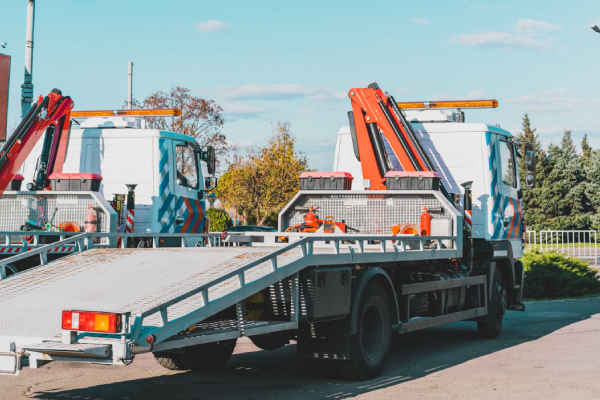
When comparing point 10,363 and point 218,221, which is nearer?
point 10,363

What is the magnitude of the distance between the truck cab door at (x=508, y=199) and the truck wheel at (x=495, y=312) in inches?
28.1

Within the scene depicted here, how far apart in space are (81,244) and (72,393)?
200 centimetres

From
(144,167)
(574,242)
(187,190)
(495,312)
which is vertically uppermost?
(144,167)

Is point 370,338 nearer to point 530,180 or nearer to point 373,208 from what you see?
point 373,208

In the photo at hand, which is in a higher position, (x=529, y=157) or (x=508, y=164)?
(x=529, y=157)

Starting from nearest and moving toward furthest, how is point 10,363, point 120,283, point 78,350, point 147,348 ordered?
1. point 78,350
2. point 147,348
3. point 10,363
4. point 120,283

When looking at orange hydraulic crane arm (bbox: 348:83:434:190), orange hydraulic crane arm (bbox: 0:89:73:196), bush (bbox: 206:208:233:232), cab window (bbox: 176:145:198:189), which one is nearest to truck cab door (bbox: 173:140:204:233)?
cab window (bbox: 176:145:198:189)

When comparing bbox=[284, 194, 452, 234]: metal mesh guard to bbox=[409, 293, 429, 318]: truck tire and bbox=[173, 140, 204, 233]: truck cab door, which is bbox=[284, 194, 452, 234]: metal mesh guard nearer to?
bbox=[409, 293, 429, 318]: truck tire

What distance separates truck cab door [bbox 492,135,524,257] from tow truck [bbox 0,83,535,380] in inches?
1.3

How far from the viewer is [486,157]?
11211 mm

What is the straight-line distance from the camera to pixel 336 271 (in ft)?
22.9

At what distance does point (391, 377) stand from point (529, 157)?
550 cm

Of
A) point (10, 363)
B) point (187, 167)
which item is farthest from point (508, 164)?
point (10, 363)

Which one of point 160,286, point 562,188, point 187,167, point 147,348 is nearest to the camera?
point 147,348
